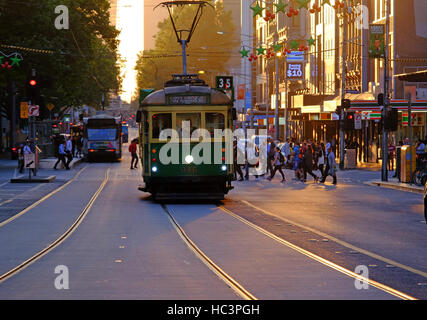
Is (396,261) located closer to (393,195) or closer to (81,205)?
(81,205)

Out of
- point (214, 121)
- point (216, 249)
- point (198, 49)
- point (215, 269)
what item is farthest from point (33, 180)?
point (198, 49)

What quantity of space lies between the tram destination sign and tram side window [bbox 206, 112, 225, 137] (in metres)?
0.40

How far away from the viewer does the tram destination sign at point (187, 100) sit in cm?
2575

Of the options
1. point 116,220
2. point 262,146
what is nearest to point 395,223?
point 116,220

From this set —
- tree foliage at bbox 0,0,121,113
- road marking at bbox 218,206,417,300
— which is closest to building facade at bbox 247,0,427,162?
tree foliage at bbox 0,0,121,113

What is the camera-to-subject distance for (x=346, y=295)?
9891mm

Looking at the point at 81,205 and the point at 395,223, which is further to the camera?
the point at 81,205

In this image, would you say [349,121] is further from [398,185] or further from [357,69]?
[357,69]

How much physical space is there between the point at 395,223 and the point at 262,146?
23.2m

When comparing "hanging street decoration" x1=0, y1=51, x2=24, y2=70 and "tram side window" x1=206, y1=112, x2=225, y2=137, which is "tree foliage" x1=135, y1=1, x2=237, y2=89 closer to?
"hanging street decoration" x1=0, y1=51, x2=24, y2=70

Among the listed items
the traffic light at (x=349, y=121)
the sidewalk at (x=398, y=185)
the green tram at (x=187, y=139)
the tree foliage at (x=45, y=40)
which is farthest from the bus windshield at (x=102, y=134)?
the green tram at (x=187, y=139)

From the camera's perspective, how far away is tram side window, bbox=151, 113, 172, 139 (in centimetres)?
2578

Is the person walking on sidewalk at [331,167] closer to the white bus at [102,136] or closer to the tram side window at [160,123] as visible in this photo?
the tram side window at [160,123]

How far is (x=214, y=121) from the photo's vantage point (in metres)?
25.8
